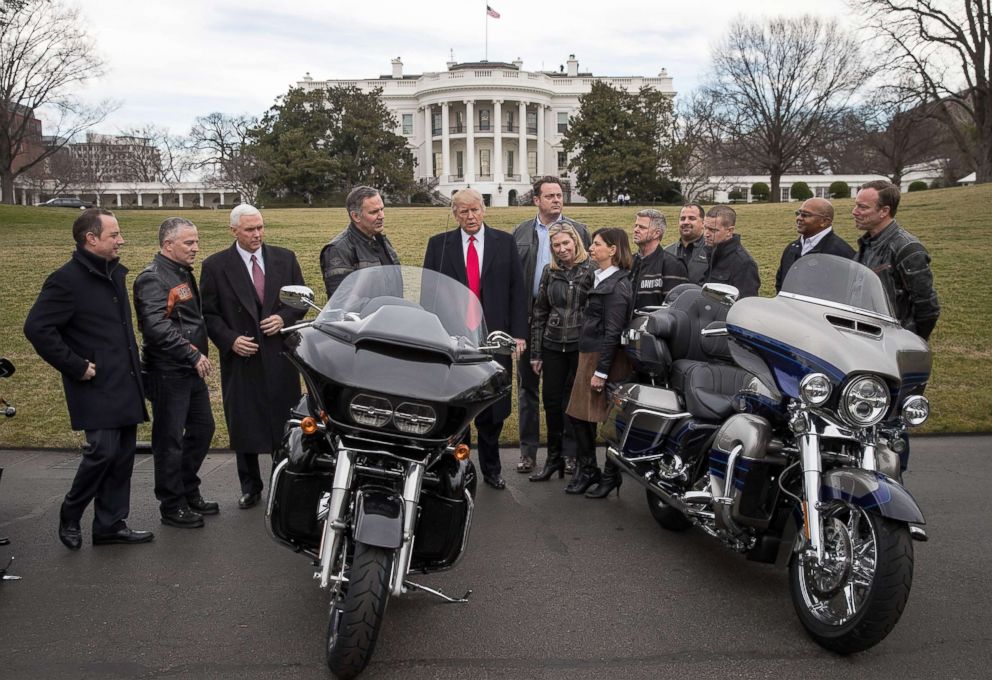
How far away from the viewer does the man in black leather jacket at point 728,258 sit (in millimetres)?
6492

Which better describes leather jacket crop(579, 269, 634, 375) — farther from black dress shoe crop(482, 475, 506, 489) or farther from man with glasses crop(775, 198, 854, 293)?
man with glasses crop(775, 198, 854, 293)

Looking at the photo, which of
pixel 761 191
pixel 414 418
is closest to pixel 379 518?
pixel 414 418

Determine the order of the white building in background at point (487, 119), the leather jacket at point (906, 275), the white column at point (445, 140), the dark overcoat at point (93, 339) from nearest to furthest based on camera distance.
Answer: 1. the dark overcoat at point (93, 339)
2. the leather jacket at point (906, 275)
3. the white building in background at point (487, 119)
4. the white column at point (445, 140)

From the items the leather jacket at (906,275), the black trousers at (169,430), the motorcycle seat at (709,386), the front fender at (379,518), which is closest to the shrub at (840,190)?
the leather jacket at (906,275)

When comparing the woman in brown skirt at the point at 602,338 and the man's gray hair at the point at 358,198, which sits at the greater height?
the man's gray hair at the point at 358,198

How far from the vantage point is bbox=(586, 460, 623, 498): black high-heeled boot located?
19.5ft

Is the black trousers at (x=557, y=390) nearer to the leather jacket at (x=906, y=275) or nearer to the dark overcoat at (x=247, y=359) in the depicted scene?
the dark overcoat at (x=247, y=359)

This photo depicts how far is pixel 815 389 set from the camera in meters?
3.63

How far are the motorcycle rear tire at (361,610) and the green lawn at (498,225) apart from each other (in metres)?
2.56

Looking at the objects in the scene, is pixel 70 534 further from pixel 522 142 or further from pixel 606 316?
pixel 522 142

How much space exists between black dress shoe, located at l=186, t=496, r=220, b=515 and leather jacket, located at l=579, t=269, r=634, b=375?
103 inches

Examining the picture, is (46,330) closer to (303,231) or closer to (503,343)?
(503,343)

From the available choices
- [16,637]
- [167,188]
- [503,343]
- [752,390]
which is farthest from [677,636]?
[167,188]

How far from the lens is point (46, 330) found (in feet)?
15.4
